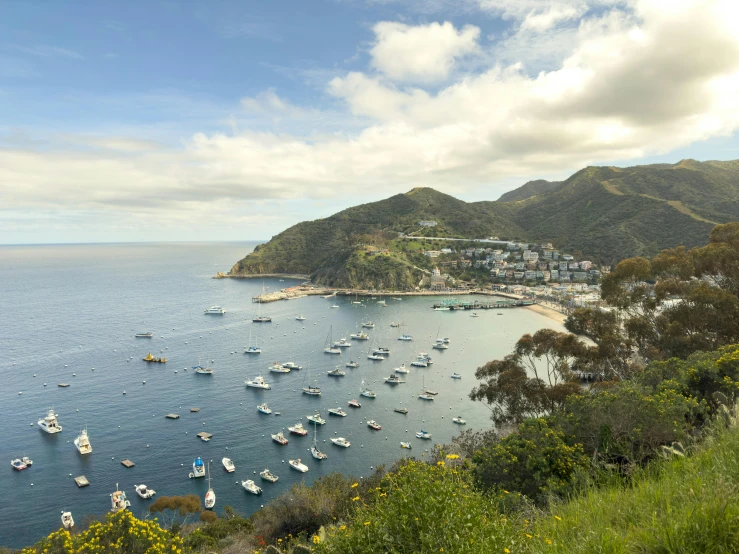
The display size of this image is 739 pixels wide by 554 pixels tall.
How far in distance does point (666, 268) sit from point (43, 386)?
59.5 m

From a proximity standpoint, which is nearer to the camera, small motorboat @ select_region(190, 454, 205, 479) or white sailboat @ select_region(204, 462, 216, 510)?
white sailboat @ select_region(204, 462, 216, 510)

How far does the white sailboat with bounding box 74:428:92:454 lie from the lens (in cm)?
3192

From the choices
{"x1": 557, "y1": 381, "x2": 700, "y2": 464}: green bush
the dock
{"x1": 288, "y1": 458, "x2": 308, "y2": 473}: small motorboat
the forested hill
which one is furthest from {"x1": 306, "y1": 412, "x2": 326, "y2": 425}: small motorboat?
the forested hill

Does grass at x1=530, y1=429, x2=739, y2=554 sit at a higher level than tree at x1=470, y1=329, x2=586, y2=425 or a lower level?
higher

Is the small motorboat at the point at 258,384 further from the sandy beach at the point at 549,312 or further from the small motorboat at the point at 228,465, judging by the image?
the sandy beach at the point at 549,312

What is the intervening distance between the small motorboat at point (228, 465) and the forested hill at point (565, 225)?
91867 millimetres

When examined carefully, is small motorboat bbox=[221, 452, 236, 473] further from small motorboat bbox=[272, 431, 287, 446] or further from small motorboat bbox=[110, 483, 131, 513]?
small motorboat bbox=[110, 483, 131, 513]

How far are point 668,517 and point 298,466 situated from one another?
30224 mm

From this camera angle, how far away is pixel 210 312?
84.5 meters

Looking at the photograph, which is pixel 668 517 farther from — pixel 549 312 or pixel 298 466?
pixel 549 312

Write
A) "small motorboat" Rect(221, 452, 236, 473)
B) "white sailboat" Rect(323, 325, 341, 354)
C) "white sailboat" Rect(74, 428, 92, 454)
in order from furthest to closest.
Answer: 1. "white sailboat" Rect(323, 325, 341, 354)
2. "white sailboat" Rect(74, 428, 92, 454)
3. "small motorboat" Rect(221, 452, 236, 473)

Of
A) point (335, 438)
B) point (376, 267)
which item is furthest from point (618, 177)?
point (335, 438)

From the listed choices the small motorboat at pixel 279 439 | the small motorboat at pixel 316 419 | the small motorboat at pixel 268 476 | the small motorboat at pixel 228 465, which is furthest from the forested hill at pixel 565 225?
the small motorboat at pixel 268 476

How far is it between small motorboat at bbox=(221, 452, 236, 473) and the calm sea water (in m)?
0.39
